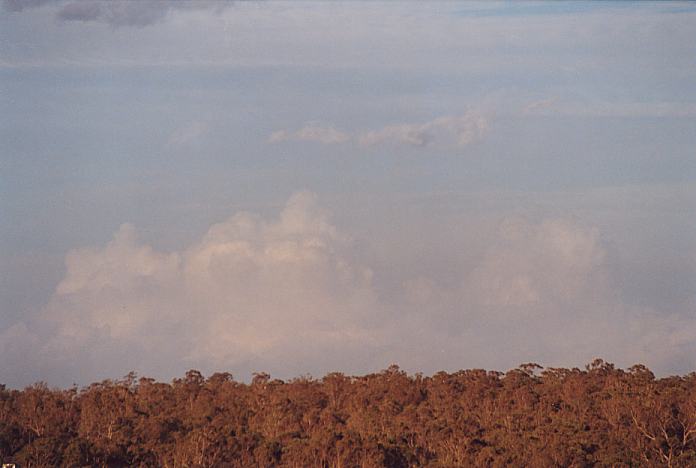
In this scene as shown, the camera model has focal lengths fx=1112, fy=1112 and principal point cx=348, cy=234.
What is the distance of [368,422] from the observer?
237ft

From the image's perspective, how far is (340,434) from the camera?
2402 inches

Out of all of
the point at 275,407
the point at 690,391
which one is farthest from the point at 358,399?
A: the point at 690,391

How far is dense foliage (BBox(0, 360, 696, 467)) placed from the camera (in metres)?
56.0

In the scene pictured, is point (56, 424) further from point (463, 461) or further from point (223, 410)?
point (463, 461)

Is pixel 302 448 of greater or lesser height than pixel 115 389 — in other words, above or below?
above

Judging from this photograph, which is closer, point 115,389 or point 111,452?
point 111,452

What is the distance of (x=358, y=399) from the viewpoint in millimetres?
86812

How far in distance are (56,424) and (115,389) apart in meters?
19.6

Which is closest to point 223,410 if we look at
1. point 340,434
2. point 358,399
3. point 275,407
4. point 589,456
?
point 275,407

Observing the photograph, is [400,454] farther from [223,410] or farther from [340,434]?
[223,410]

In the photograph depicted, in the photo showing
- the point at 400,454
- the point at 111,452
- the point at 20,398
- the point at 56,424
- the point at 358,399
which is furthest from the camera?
the point at 358,399

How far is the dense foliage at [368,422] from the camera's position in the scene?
56.0 metres

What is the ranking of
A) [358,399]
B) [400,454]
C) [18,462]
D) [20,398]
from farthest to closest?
[358,399] → [20,398] → [400,454] → [18,462]

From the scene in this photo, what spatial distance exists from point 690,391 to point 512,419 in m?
17.1
